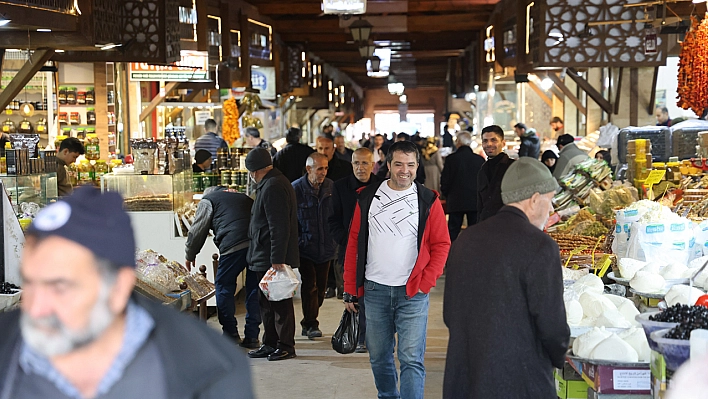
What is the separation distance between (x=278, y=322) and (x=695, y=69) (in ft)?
12.8

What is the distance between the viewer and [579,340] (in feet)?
12.1

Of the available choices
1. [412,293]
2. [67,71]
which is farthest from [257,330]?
[67,71]

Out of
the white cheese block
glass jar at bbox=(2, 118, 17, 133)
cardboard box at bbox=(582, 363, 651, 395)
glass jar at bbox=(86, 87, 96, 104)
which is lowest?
cardboard box at bbox=(582, 363, 651, 395)

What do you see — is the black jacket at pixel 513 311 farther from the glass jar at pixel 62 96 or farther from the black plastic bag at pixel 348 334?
the glass jar at pixel 62 96

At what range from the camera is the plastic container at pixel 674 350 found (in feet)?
9.31

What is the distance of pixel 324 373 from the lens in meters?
6.49

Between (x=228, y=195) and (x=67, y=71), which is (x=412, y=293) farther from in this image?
(x=67, y=71)

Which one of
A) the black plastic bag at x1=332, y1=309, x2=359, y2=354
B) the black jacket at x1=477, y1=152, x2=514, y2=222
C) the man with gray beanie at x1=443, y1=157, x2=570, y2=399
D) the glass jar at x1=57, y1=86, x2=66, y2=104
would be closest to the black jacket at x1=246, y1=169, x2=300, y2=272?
the black plastic bag at x1=332, y1=309, x2=359, y2=354

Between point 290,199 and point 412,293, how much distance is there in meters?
2.15

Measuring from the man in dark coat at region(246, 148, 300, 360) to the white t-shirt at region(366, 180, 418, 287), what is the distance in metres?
1.74

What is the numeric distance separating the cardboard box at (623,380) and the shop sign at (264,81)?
14.0 m

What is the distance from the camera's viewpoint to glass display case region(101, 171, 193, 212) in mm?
8180

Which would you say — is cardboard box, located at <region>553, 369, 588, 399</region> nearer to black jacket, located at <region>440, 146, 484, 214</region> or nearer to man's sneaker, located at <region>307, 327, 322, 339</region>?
man's sneaker, located at <region>307, 327, 322, 339</region>

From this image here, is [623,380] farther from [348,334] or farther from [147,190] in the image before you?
[147,190]
